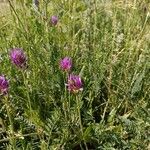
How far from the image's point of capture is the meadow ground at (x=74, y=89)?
5.53ft

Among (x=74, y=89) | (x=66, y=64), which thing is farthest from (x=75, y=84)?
(x=66, y=64)

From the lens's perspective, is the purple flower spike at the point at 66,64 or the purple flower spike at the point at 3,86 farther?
the purple flower spike at the point at 66,64

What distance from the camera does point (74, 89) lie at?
4.97 feet

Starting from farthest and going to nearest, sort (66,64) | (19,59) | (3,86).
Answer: (66,64)
(19,59)
(3,86)

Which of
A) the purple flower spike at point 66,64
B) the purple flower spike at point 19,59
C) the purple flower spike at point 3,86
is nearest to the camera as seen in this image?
the purple flower spike at point 3,86

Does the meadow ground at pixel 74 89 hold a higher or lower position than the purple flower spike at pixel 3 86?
lower

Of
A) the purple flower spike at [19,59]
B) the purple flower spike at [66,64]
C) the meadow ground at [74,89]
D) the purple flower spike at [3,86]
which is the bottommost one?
the meadow ground at [74,89]

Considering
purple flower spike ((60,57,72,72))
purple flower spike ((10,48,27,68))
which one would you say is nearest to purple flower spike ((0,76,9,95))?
purple flower spike ((10,48,27,68))

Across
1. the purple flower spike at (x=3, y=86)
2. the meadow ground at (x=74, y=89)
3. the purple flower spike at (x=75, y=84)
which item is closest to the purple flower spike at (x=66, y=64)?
A: the meadow ground at (x=74, y=89)

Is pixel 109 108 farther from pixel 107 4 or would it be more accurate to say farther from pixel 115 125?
pixel 107 4

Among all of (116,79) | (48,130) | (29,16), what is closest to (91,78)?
(116,79)

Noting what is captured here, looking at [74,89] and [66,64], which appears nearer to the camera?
[74,89]

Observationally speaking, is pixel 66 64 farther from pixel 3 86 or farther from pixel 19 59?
pixel 3 86

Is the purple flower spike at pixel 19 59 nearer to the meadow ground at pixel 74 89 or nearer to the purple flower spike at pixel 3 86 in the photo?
the meadow ground at pixel 74 89
